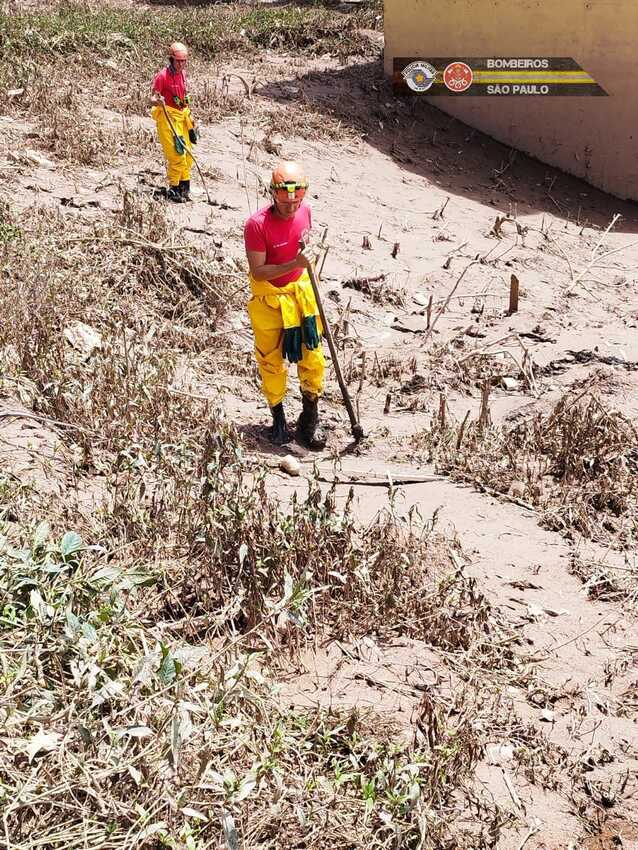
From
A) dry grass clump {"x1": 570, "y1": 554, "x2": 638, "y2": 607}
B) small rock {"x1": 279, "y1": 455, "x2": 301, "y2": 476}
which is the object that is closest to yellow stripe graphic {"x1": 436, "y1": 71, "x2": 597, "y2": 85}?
small rock {"x1": 279, "y1": 455, "x2": 301, "y2": 476}

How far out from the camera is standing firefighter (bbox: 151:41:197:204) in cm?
819

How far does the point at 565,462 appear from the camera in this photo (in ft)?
15.7

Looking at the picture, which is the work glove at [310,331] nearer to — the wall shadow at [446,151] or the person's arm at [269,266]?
the person's arm at [269,266]

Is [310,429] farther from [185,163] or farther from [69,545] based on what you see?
[185,163]

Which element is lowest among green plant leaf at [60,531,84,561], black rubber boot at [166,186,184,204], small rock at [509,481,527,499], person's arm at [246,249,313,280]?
small rock at [509,481,527,499]

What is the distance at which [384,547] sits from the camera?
3.51 m

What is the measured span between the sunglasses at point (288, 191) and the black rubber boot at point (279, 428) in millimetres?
1171

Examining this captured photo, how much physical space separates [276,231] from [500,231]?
5.31 meters

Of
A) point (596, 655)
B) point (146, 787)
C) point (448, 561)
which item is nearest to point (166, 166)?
point (448, 561)

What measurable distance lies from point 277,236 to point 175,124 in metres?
3.96

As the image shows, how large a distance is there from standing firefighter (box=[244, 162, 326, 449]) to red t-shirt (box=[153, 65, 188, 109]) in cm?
388

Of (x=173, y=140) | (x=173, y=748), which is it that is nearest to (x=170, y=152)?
(x=173, y=140)

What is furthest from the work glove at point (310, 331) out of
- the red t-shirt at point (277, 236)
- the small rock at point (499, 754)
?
the small rock at point (499, 754)

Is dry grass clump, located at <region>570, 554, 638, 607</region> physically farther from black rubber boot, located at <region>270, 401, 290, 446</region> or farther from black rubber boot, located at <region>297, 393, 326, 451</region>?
black rubber boot, located at <region>270, 401, 290, 446</region>
